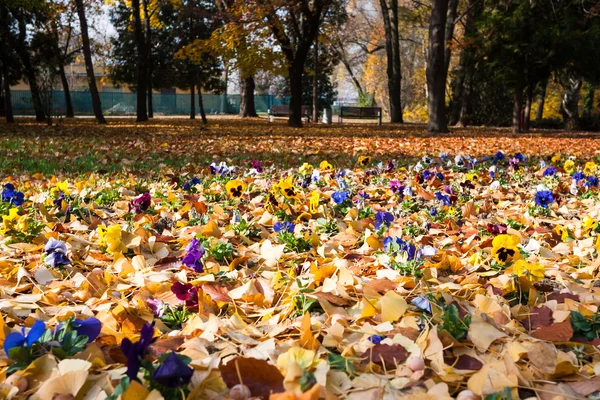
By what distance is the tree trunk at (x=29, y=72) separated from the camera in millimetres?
18275

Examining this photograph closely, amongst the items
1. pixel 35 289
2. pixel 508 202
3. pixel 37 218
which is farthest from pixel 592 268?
pixel 37 218

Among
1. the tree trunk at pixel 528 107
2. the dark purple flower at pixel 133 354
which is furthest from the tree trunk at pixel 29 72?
the dark purple flower at pixel 133 354

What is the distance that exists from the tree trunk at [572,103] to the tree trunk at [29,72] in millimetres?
20302

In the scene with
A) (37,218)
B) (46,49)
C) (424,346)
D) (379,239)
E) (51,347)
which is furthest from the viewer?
(46,49)

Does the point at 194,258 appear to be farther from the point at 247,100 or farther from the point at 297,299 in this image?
the point at 247,100

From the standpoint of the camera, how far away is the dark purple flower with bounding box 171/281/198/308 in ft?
6.34

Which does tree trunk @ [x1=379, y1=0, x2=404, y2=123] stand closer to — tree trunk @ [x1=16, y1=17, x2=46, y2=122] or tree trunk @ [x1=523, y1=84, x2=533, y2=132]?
tree trunk @ [x1=523, y1=84, x2=533, y2=132]

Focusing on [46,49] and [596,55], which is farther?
[46,49]

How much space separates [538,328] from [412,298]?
41 cm

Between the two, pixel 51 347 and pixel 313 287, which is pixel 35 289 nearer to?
pixel 51 347

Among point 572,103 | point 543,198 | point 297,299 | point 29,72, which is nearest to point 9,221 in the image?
point 297,299

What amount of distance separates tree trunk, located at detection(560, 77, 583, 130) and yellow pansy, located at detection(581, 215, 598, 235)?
2302cm

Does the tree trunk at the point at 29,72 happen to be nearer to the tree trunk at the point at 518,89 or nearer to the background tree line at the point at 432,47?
the background tree line at the point at 432,47

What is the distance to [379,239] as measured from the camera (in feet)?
9.63
